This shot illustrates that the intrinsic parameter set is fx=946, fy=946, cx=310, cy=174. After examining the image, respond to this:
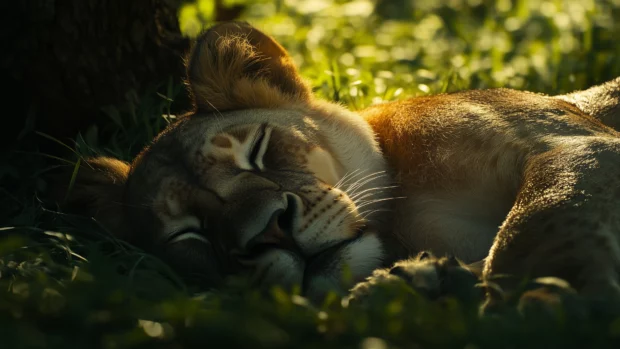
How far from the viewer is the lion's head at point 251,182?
344 centimetres

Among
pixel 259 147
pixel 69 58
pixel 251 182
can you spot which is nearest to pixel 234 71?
pixel 259 147

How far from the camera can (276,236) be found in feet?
11.1

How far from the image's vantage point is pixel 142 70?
5.57m

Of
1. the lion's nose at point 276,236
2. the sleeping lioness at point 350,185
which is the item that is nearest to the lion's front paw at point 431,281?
the sleeping lioness at point 350,185

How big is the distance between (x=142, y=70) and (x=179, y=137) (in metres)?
1.65

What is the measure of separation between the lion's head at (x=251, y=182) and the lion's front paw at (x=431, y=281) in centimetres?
20

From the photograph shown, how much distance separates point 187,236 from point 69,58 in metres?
1.86

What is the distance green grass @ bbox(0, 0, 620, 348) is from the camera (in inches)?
95.0

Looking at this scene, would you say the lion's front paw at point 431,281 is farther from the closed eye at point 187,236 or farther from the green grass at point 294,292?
the closed eye at point 187,236

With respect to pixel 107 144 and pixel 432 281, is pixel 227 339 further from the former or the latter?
pixel 107 144

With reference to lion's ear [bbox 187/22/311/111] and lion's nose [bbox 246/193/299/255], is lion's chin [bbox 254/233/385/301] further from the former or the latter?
lion's ear [bbox 187/22/311/111]

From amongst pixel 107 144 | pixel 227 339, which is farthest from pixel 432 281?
pixel 107 144

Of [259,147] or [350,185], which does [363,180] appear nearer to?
[350,185]

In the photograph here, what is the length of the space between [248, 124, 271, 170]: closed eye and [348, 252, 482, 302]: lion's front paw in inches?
36.5
